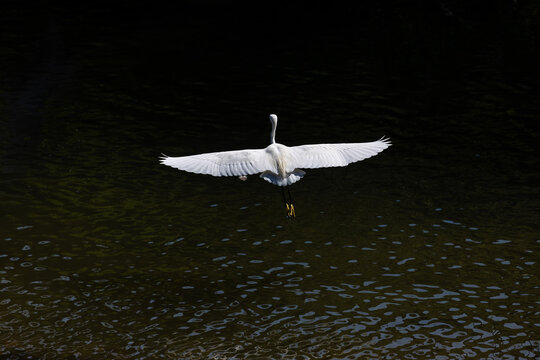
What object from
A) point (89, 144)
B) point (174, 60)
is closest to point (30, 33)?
point (174, 60)

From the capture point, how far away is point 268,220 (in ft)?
53.1

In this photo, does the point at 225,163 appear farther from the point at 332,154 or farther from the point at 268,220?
the point at 268,220

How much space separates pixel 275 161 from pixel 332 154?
3.60 ft

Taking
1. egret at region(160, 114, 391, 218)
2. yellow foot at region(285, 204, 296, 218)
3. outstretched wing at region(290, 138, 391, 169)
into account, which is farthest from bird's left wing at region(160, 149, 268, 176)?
yellow foot at region(285, 204, 296, 218)

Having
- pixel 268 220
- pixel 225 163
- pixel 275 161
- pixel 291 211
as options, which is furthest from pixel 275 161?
pixel 268 220

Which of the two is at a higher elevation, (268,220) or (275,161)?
(275,161)

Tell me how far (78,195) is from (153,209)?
200cm

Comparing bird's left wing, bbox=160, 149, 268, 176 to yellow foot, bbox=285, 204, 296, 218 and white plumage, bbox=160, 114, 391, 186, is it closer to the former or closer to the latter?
white plumage, bbox=160, 114, 391, 186

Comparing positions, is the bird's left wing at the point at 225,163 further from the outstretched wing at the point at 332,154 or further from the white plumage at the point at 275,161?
the outstretched wing at the point at 332,154

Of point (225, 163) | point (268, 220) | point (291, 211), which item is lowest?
point (268, 220)

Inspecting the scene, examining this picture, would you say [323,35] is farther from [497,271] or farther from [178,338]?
[178,338]

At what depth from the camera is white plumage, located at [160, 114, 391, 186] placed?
12781mm

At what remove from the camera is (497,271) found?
13945 mm

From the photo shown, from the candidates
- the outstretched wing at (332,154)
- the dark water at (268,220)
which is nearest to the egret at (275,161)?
the outstretched wing at (332,154)
